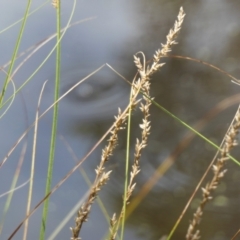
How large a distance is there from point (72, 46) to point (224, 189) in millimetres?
917

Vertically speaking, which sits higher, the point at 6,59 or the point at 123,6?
the point at 123,6

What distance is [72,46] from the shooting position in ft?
6.91

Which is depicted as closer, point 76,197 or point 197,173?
point 76,197

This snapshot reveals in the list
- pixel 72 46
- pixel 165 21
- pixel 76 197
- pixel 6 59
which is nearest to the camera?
pixel 76 197

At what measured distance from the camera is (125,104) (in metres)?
1.88

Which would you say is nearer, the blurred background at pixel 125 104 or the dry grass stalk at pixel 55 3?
the dry grass stalk at pixel 55 3

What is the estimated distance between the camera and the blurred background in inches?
61.2

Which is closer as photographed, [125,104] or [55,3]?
[55,3]

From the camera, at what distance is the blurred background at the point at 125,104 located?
5.10 ft

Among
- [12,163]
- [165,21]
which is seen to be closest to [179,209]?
[12,163]

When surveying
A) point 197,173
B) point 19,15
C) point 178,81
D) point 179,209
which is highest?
point 19,15

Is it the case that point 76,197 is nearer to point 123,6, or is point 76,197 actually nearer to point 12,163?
point 12,163

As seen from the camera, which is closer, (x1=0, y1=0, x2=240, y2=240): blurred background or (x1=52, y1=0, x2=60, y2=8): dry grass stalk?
(x1=52, y1=0, x2=60, y2=8): dry grass stalk

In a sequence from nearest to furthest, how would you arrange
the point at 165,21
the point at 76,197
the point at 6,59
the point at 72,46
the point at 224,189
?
the point at 76,197, the point at 224,189, the point at 6,59, the point at 72,46, the point at 165,21
